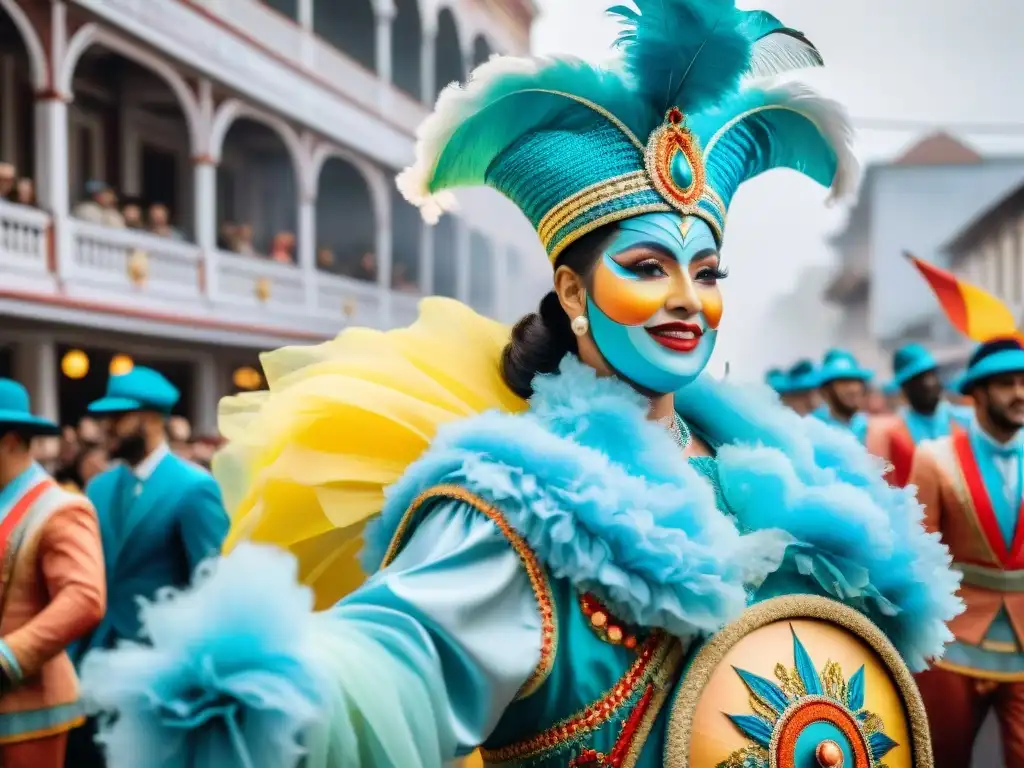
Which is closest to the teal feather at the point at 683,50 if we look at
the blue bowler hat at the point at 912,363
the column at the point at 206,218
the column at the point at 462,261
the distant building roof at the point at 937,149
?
the blue bowler hat at the point at 912,363

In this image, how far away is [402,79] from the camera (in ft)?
44.9

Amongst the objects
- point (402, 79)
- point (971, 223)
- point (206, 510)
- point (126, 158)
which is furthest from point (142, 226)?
point (971, 223)

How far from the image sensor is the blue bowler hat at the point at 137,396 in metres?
4.66

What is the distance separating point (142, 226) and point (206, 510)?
6.05 m

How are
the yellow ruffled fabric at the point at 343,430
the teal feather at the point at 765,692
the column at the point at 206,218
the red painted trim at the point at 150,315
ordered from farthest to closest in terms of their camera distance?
the column at the point at 206,218 → the red painted trim at the point at 150,315 → the yellow ruffled fabric at the point at 343,430 → the teal feather at the point at 765,692

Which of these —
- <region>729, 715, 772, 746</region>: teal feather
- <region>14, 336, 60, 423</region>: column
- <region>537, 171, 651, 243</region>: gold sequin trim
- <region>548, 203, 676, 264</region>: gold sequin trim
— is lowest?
<region>729, 715, 772, 746</region>: teal feather

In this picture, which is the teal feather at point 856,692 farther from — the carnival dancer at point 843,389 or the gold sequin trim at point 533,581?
the carnival dancer at point 843,389

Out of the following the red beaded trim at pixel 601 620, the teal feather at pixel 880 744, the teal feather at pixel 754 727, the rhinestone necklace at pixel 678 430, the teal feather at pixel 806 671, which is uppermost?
the rhinestone necklace at pixel 678 430

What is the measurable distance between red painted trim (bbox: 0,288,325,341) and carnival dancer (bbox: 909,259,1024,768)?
18.9 ft

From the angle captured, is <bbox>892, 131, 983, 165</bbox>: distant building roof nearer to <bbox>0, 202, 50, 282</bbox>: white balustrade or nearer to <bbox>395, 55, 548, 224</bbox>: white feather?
<bbox>0, 202, 50, 282</bbox>: white balustrade

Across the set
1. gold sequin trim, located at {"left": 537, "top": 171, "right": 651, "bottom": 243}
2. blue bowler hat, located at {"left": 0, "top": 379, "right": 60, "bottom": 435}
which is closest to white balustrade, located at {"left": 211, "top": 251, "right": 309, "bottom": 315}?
blue bowler hat, located at {"left": 0, "top": 379, "right": 60, "bottom": 435}

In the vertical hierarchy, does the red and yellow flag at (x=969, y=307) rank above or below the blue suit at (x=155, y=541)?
above

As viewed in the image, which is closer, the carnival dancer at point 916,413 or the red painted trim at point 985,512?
the red painted trim at point 985,512

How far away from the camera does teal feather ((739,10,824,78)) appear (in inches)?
Answer: 81.0
